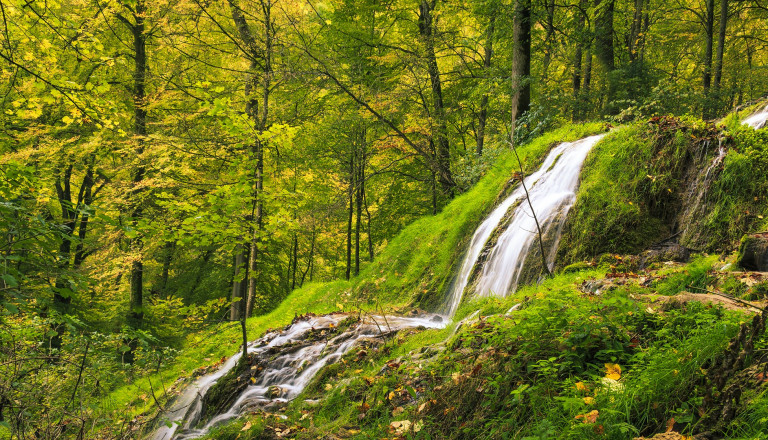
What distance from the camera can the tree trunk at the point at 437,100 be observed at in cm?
1133

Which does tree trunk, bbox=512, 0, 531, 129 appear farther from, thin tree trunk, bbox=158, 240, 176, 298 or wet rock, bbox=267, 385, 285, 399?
thin tree trunk, bbox=158, 240, 176, 298

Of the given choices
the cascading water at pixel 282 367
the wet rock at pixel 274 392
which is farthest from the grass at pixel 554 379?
the cascading water at pixel 282 367

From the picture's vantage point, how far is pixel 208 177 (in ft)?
35.6

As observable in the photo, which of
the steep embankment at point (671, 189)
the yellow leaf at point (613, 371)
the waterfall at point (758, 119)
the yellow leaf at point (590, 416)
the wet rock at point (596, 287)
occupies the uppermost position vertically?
the waterfall at point (758, 119)

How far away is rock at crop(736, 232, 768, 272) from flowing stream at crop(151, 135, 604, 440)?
6.88 feet

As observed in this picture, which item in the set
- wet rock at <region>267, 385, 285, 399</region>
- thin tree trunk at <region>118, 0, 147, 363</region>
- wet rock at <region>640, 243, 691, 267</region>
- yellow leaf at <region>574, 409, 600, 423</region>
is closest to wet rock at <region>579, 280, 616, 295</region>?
wet rock at <region>640, 243, 691, 267</region>

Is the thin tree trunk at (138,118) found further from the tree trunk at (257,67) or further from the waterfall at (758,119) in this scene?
the waterfall at (758,119)

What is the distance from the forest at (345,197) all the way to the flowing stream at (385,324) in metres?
0.11

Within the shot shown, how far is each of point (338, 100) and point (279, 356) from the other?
7680mm

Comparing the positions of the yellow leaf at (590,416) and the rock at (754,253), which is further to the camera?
the rock at (754,253)

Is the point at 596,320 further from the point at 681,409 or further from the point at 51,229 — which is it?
the point at 51,229

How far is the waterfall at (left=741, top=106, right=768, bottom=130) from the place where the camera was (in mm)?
5129

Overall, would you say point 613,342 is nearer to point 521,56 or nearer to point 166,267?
point 521,56

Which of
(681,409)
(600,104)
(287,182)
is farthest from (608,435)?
(600,104)
